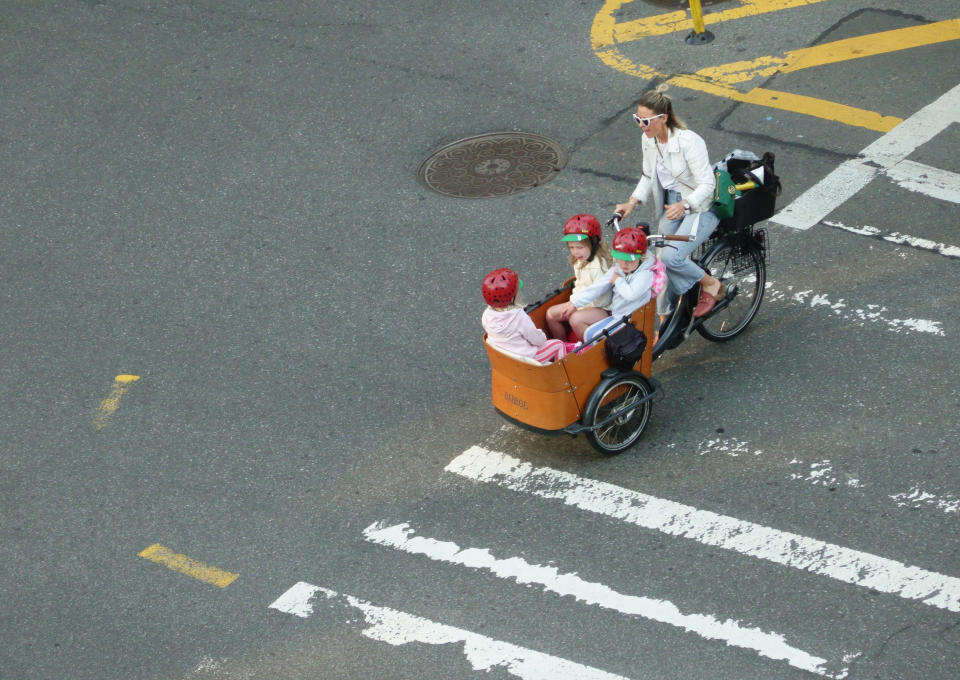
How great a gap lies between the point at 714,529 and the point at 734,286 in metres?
2.01

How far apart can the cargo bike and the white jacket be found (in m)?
0.29

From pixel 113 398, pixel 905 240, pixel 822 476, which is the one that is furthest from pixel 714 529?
pixel 113 398

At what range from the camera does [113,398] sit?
313 inches

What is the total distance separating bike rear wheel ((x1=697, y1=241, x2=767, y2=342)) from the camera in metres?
7.62

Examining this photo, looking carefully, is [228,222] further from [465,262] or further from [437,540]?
[437,540]

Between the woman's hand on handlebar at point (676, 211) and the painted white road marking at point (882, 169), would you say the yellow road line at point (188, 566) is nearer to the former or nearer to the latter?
the woman's hand on handlebar at point (676, 211)

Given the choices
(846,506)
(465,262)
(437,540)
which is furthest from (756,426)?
(465,262)

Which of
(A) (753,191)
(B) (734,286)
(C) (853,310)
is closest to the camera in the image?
(A) (753,191)

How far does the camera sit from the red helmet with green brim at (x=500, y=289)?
21.0ft

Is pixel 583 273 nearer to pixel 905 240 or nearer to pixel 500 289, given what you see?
pixel 500 289

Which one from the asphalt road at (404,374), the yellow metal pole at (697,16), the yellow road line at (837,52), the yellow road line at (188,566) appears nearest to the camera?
the asphalt road at (404,374)

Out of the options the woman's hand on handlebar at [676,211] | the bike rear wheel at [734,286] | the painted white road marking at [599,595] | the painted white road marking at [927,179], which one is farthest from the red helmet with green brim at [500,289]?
the painted white road marking at [927,179]

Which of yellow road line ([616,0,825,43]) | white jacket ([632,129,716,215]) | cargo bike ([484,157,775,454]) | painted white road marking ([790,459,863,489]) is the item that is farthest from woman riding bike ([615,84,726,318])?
yellow road line ([616,0,825,43])

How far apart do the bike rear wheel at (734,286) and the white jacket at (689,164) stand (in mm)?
483
